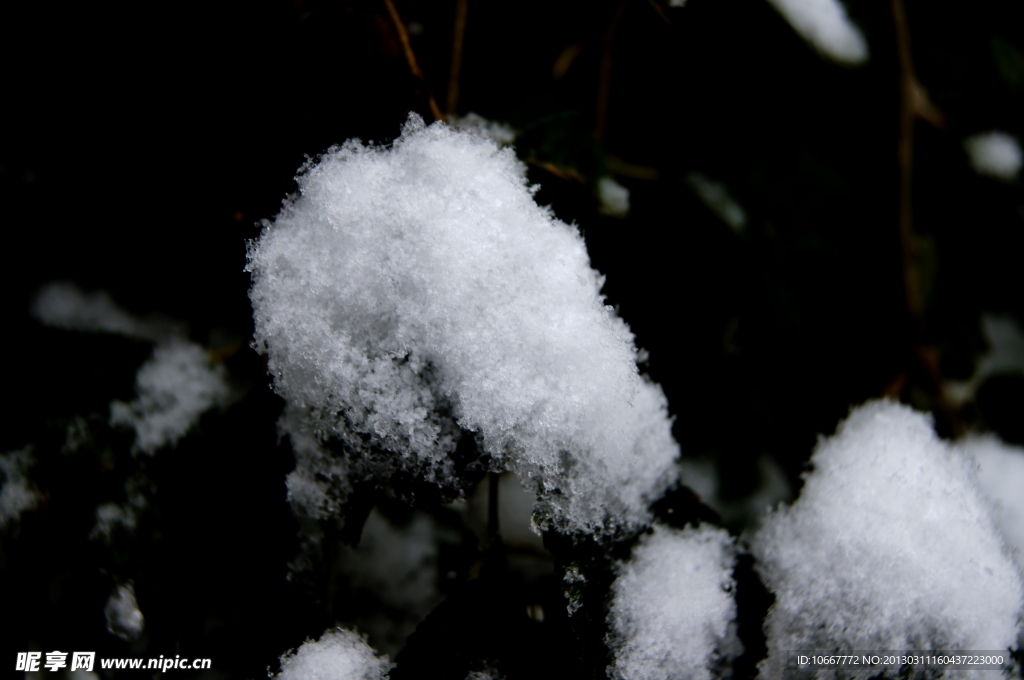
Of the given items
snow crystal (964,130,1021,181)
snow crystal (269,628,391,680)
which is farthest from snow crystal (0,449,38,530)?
snow crystal (964,130,1021,181)

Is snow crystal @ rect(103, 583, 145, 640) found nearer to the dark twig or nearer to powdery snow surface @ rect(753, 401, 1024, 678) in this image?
the dark twig

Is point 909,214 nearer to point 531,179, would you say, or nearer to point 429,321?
point 531,179

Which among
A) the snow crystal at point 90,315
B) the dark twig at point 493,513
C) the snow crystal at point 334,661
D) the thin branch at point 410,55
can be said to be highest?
the thin branch at point 410,55

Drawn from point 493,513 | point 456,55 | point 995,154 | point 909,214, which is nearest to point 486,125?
point 456,55

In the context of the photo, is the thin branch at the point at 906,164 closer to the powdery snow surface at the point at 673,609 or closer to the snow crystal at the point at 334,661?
the powdery snow surface at the point at 673,609

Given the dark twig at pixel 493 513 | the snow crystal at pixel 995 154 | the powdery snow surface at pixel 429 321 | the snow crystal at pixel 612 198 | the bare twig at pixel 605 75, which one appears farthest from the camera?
the snow crystal at pixel 995 154

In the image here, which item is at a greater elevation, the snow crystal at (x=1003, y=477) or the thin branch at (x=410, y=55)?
the thin branch at (x=410, y=55)

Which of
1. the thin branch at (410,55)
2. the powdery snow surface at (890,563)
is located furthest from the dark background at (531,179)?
the powdery snow surface at (890,563)
